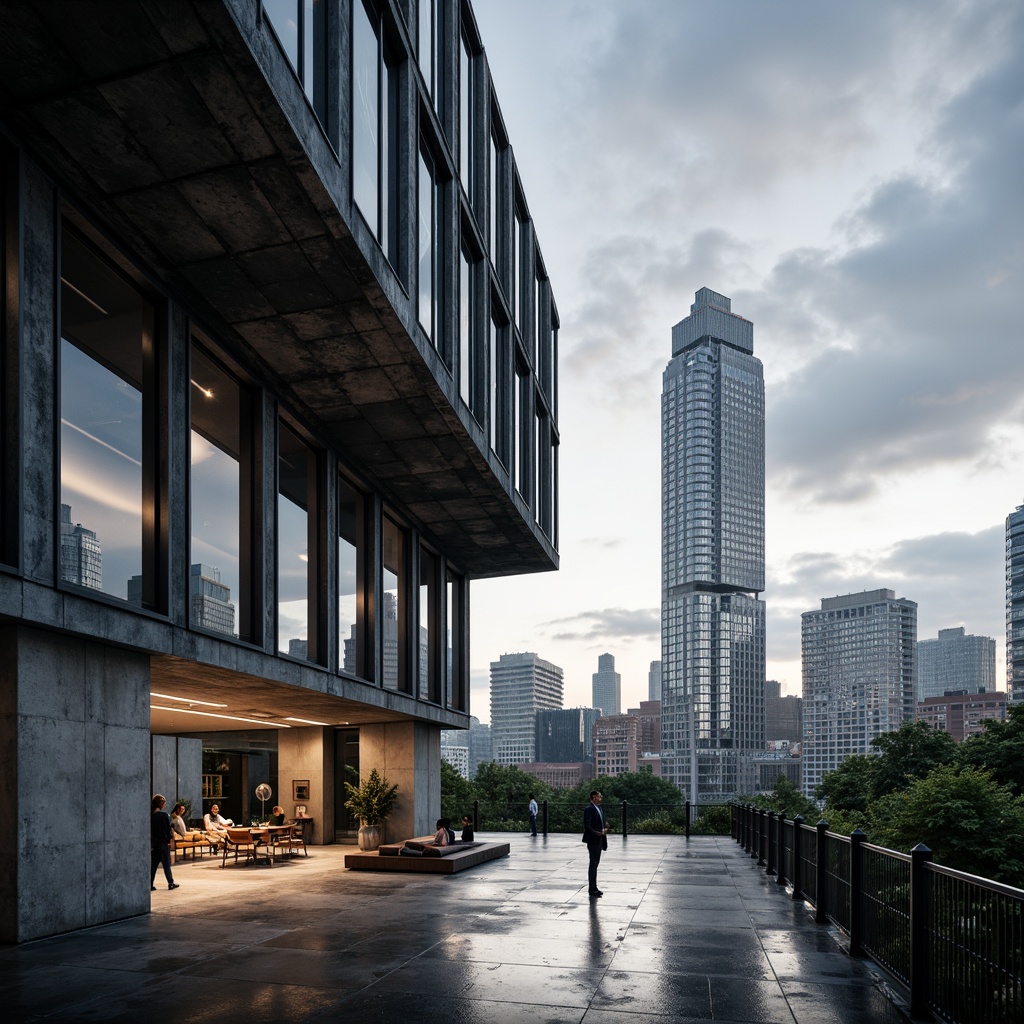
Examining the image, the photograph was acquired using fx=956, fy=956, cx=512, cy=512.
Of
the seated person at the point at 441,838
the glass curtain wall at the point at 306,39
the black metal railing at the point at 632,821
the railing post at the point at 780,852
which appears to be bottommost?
the black metal railing at the point at 632,821

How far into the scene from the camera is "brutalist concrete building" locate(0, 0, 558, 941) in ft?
34.6

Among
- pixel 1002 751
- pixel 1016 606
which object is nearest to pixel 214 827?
pixel 1002 751

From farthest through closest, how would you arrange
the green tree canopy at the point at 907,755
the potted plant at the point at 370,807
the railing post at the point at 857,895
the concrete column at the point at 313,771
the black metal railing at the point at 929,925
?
the green tree canopy at the point at 907,755 → the concrete column at the point at 313,771 → the potted plant at the point at 370,807 → the railing post at the point at 857,895 → the black metal railing at the point at 929,925

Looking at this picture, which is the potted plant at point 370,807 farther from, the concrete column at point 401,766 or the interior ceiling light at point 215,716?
the interior ceiling light at point 215,716

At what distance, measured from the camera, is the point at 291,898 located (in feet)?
50.5

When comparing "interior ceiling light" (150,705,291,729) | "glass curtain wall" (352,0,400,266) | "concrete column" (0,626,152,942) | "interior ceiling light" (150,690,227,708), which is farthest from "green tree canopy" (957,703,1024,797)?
"concrete column" (0,626,152,942)

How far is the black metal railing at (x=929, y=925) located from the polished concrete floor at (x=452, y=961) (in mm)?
341

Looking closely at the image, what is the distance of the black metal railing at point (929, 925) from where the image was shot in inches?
247

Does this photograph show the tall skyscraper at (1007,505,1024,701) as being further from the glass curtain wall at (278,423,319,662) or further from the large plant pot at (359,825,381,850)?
the glass curtain wall at (278,423,319,662)

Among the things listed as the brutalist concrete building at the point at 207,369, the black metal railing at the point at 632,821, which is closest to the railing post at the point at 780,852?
the brutalist concrete building at the point at 207,369

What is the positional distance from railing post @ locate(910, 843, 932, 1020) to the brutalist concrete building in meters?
9.33

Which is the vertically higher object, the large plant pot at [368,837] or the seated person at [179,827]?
the seated person at [179,827]

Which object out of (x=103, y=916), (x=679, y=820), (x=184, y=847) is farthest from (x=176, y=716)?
(x=679, y=820)

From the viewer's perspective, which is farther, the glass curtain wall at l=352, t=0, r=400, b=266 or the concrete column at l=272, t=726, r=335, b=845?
the concrete column at l=272, t=726, r=335, b=845
